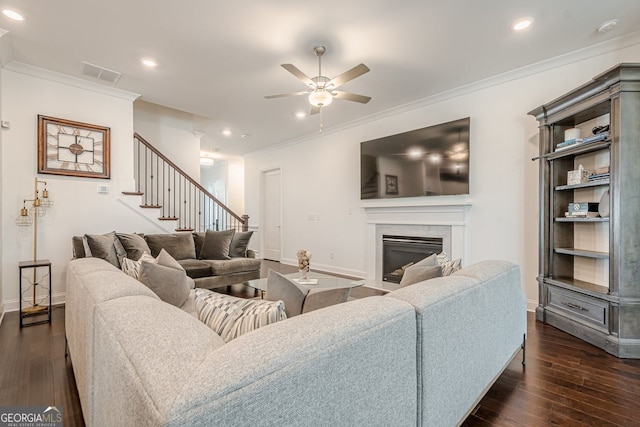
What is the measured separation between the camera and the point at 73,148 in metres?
3.83

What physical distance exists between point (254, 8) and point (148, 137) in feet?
12.6

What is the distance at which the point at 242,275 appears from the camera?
14.0 feet

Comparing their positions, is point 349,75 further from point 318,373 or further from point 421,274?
point 318,373

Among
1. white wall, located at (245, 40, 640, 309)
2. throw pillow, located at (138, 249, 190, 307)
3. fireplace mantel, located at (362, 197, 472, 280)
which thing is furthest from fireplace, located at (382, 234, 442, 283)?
throw pillow, located at (138, 249, 190, 307)

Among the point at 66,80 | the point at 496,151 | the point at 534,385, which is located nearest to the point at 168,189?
the point at 66,80

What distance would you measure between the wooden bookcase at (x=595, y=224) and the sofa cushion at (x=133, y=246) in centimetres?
436

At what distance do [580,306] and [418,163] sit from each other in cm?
246

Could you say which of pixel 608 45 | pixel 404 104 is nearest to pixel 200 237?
pixel 404 104

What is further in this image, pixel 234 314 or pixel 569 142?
pixel 569 142

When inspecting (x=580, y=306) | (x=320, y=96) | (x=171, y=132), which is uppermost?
(x=171, y=132)

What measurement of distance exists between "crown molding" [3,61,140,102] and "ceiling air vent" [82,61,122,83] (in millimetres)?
267

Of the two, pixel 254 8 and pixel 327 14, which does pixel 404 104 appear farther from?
pixel 254 8

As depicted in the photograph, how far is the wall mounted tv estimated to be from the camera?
398cm

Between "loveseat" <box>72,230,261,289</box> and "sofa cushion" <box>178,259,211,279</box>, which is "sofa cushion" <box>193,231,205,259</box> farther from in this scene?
"sofa cushion" <box>178,259,211,279</box>
